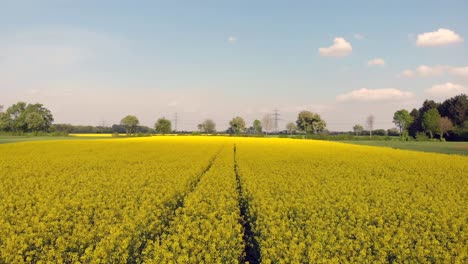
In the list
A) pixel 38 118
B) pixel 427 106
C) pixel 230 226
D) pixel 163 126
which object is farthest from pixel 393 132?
pixel 230 226

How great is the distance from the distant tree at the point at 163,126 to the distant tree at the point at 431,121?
94296 mm

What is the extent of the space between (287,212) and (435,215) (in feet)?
13.1

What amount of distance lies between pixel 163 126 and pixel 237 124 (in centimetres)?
4674

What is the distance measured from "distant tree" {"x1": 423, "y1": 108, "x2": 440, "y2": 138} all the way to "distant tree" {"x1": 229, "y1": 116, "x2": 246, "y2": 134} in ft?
281

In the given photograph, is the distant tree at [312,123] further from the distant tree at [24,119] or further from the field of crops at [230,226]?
the field of crops at [230,226]

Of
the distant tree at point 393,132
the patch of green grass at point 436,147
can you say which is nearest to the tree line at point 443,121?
the patch of green grass at point 436,147

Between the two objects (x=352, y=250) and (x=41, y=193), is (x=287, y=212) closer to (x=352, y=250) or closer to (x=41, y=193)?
(x=352, y=250)

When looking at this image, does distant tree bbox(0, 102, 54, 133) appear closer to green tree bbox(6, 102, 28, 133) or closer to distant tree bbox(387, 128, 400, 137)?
green tree bbox(6, 102, 28, 133)

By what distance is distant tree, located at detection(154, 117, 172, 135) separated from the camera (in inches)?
5617

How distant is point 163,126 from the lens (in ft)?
472

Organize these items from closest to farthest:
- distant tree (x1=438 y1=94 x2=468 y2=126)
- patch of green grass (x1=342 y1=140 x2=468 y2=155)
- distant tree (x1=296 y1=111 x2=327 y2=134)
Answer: patch of green grass (x1=342 y1=140 x2=468 y2=155), distant tree (x1=438 y1=94 x2=468 y2=126), distant tree (x1=296 y1=111 x2=327 y2=134)

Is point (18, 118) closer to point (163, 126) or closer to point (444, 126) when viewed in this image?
point (163, 126)

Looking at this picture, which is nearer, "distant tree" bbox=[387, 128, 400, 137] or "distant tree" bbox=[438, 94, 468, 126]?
"distant tree" bbox=[438, 94, 468, 126]

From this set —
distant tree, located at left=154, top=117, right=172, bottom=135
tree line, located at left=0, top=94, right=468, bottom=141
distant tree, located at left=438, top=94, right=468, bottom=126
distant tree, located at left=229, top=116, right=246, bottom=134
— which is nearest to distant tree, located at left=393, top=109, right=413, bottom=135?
tree line, located at left=0, top=94, right=468, bottom=141
